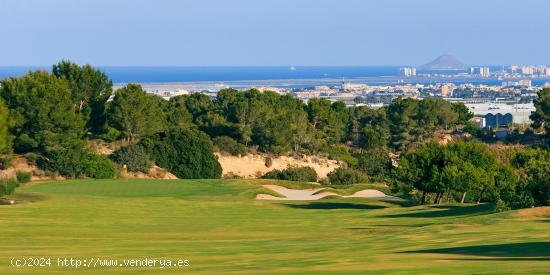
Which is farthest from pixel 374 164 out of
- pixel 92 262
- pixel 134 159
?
pixel 92 262

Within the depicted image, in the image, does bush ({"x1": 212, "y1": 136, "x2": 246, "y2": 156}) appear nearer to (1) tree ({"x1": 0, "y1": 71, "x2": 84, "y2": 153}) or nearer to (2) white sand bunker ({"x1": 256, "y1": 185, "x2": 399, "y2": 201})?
(1) tree ({"x1": 0, "y1": 71, "x2": 84, "y2": 153})

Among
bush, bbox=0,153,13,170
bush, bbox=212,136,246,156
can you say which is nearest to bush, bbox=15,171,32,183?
bush, bbox=0,153,13,170

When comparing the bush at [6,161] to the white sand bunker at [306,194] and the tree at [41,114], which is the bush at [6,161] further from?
the white sand bunker at [306,194]

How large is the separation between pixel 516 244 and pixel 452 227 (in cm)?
691

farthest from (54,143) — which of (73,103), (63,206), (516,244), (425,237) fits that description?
(516,244)

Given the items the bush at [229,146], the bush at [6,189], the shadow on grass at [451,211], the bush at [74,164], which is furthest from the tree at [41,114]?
the shadow on grass at [451,211]

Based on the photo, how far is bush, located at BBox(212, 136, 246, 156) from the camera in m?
68.0

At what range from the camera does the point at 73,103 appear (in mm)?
61688

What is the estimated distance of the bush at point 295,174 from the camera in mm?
63344

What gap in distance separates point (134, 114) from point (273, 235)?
37.6 meters

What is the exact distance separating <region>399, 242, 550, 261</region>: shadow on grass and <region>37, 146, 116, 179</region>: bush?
38914 mm

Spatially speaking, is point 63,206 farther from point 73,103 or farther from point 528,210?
point 73,103

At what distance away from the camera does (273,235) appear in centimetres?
2703

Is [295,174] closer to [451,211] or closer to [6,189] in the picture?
[6,189]
